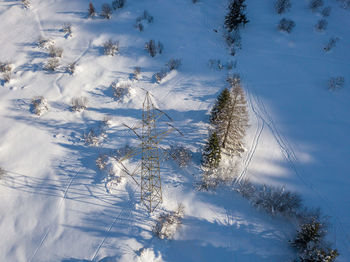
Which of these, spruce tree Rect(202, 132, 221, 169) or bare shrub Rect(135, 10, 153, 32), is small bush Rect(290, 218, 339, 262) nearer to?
spruce tree Rect(202, 132, 221, 169)

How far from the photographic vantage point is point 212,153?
12383 millimetres

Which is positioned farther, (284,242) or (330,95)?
(330,95)

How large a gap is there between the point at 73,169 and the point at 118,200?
364cm

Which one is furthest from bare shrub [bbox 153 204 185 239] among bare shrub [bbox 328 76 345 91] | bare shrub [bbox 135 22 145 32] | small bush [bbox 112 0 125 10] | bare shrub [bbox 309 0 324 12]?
bare shrub [bbox 309 0 324 12]

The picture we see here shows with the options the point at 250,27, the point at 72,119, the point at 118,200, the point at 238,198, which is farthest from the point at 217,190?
the point at 250,27

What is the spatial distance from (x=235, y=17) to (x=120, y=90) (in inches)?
451

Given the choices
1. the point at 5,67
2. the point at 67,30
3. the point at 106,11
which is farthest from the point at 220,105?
the point at 5,67

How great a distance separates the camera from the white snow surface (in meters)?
11.8

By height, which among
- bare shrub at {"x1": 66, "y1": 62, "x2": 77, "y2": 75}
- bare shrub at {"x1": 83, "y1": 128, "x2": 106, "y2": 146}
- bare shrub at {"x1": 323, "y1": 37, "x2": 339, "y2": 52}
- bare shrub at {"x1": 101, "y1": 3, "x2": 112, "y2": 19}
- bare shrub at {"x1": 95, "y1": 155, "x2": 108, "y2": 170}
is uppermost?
bare shrub at {"x1": 101, "y1": 3, "x2": 112, "y2": 19}

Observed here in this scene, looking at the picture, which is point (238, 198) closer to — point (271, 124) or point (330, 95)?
point (271, 124)

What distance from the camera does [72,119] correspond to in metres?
15.4

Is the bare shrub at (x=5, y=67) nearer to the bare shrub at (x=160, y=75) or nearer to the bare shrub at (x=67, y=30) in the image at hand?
the bare shrub at (x=67, y=30)

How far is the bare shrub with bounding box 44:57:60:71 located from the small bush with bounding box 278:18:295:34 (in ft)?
63.4

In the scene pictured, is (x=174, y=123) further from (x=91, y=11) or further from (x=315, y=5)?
(x=315, y=5)
